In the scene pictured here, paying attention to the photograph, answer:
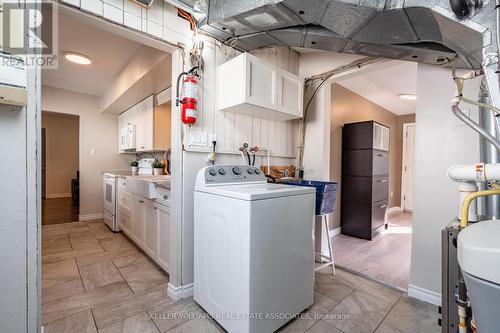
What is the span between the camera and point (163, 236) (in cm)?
213

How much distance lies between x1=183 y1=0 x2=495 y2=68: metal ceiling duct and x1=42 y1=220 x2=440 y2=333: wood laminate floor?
178cm

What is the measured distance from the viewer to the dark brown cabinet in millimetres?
3273

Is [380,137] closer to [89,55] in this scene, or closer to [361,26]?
[361,26]

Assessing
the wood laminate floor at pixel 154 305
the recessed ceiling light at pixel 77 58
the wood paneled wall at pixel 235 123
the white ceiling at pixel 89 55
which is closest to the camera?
the wood laminate floor at pixel 154 305

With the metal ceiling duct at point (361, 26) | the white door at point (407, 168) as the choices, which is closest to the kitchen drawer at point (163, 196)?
the metal ceiling duct at point (361, 26)

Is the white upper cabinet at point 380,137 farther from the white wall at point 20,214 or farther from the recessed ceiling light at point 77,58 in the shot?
the recessed ceiling light at point 77,58

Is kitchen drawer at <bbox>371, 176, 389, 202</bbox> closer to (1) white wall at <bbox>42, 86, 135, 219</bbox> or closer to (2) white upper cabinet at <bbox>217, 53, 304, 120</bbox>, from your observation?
(2) white upper cabinet at <bbox>217, 53, 304, 120</bbox>

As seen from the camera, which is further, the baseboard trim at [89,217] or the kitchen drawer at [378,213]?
the baseboard trim at [89,217]

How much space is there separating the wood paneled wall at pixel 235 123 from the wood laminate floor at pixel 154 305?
1259 millimetres

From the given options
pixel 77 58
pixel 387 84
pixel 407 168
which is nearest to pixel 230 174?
pixel 77 58

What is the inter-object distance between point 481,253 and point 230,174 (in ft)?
4.71

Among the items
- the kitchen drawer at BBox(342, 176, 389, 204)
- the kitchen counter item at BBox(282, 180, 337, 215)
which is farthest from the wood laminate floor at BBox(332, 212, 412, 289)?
the kitchen counter item at BBox(282, 180, 337, 215)

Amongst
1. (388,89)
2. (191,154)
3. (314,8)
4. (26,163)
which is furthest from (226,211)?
(388,89)

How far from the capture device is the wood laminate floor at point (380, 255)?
7.37 feet
